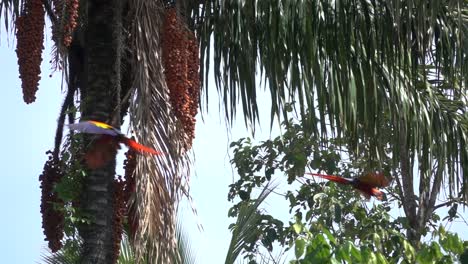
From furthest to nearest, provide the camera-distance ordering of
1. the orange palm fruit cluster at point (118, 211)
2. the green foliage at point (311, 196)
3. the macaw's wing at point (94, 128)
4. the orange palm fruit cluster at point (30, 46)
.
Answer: the green foliage at point (311, 196), the orange palm fruit cluster at point (118, 211), the macaw's wing at point (94, 128), the orange palm fruit cluster at point (30, 46)

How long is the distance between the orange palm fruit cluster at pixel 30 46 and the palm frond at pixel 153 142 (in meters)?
0.67

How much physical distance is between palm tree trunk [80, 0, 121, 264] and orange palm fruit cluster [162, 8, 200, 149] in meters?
0.27

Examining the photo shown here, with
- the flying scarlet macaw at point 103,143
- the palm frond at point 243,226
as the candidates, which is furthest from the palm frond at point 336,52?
the flying scarlet macaw at point 103,143

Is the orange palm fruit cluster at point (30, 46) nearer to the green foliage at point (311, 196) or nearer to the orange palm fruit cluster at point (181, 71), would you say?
the orange palm fruit cluster at point (181, 71)

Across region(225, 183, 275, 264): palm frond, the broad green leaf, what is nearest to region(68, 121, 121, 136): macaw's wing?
the broad green leaf

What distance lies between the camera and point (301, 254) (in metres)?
5.71

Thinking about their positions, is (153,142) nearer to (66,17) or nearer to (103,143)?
(103,143)

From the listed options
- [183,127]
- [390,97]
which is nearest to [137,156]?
[183,127]

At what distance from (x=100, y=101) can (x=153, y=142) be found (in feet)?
1.31

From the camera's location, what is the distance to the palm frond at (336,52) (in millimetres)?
6160

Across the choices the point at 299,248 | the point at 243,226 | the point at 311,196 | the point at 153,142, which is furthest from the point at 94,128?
the point at 311,196

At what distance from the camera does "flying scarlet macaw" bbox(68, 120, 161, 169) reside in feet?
16.6

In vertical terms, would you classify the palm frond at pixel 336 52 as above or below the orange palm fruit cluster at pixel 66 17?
above

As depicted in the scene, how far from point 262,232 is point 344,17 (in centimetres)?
473
